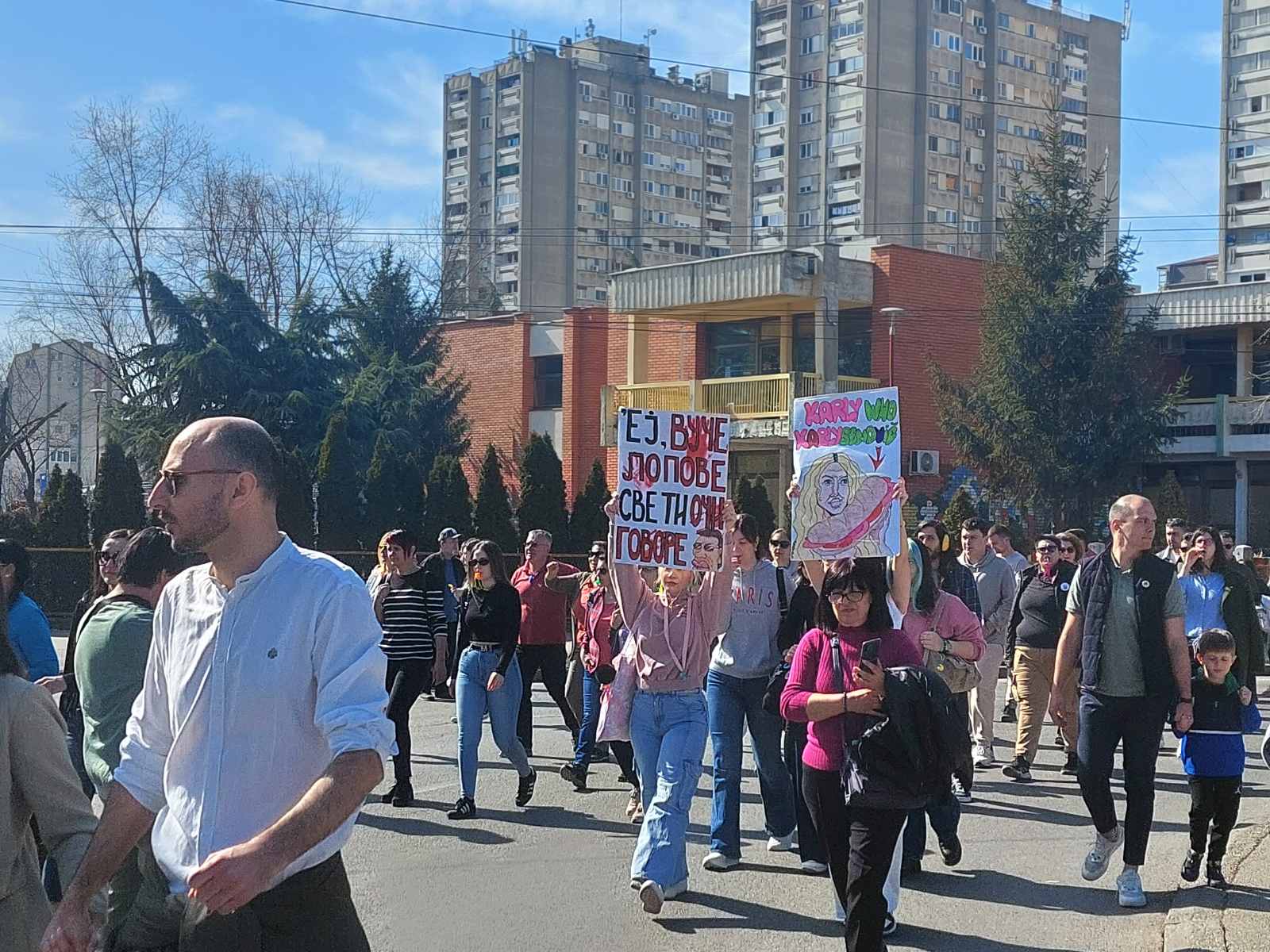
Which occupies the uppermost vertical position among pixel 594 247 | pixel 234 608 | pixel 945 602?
pixel 594 247

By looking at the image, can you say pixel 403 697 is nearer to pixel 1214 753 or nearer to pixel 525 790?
pixel 525 790

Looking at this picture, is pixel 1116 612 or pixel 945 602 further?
pixel 945 602

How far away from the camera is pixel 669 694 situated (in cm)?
801

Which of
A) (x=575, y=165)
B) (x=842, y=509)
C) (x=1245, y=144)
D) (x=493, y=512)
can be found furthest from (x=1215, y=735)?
(x=575, y=165)

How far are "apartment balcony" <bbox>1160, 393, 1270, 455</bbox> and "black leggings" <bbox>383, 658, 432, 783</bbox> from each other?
1199 inches

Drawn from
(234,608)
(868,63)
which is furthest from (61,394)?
(234,608)

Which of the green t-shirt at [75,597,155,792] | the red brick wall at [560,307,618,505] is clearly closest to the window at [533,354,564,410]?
the red brick wall at [560,307,618,505]

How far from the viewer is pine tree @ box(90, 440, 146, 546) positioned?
107 feet

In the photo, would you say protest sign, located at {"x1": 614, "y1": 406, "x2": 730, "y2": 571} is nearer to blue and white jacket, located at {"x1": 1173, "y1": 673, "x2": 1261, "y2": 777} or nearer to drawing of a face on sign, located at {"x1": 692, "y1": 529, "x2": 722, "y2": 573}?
Answer: drawing of a face on sign, located at {"x1": 692, "y1": 529, "x2": 722, "y2": 573}

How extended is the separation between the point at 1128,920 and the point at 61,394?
3809 inches

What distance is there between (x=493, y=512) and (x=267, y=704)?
29.2m

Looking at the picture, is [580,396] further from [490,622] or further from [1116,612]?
[1116,612]

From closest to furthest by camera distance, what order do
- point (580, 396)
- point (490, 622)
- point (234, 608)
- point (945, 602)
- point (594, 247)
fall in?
point (234, 608)
point (945, 602)
point (490, 622)
point (580, 396)
point (594, 247)

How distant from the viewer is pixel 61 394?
314 feet
